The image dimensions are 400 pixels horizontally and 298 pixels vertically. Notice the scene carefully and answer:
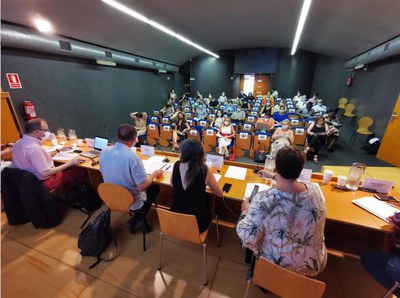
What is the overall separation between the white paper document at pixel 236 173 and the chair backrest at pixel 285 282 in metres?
1.04

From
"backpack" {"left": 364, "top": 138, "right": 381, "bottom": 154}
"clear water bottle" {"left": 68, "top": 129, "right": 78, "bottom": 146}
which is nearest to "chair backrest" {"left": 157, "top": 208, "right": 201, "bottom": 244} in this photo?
"clear water bottle" {"left": 68, "top": 129, "right": 78, "bottom": 146}

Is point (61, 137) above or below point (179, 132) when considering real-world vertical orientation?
above

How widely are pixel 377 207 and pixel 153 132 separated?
4.71m

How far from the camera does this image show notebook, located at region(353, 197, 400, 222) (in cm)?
148

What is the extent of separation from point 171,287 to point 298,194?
4.72 ft

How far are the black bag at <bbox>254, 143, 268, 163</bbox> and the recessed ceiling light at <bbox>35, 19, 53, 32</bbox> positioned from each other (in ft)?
19.4

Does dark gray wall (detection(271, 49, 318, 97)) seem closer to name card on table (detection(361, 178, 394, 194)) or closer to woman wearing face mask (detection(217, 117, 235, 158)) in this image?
woman wearing face mask (detection(217, 117, 235, 158))

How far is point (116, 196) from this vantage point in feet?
6.13

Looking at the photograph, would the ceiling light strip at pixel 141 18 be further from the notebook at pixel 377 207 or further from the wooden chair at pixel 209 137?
the notebook at pixel 377 207

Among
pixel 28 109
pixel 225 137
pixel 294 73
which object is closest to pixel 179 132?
pixel 225 137

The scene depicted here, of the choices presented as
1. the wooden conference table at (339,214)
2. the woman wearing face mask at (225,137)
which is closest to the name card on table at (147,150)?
the wooden conference table at (339,214)

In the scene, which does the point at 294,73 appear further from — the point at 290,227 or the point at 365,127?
the point at 290,227

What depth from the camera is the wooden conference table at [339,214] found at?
1.44 meters

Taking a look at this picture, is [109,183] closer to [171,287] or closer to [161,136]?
[171,287]
